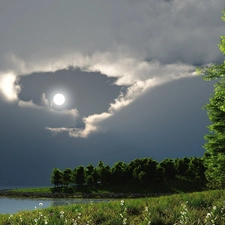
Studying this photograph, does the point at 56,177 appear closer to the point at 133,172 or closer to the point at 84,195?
the point at 84,195

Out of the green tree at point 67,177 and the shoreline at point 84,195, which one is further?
the green tree at point 67,177

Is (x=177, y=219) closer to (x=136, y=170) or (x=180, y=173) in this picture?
(x=136, y=170)

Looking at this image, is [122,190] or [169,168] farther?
[169,168]

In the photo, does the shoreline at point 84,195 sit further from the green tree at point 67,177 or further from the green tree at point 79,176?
the green tree at point 67,177

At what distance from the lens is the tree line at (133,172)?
293 ft

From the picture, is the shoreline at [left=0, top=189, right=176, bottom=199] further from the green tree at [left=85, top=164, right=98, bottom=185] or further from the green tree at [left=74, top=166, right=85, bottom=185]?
A: the green tree at [left=74, top=166, right=85, bottom=185]

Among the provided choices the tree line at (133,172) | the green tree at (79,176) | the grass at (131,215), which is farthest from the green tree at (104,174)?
the grass at (131,215)

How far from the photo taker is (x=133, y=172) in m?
91.8

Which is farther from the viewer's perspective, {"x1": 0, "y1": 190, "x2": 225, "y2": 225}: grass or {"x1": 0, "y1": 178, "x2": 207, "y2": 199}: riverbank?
{"x1": 0, "y1": 178, "x2": 207, "y2": 199}: riverbank

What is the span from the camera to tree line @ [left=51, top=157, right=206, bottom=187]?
89219 mm

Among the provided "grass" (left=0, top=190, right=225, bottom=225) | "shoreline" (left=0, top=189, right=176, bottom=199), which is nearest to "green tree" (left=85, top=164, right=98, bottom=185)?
"shoreline" (left=0, top=189, right=176, bottom=199)

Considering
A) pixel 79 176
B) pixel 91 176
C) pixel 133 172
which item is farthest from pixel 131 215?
pixel 79 176

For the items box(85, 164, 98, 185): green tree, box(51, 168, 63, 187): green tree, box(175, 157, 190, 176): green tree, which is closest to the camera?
box(85, 164, 98, 185): green tree

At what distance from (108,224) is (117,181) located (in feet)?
283
